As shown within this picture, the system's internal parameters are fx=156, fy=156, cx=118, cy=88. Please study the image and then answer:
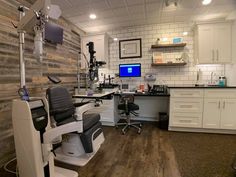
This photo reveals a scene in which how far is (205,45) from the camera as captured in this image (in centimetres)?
350

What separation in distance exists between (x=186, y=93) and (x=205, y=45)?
122 cm

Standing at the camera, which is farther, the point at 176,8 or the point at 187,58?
the point at 187,58

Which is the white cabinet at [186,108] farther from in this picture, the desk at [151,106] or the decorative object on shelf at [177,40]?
the decorative object on shelf at [177,40]

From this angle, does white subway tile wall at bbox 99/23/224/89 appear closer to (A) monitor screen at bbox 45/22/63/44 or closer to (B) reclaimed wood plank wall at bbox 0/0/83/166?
(A) monitor screen at bbox 45/22/63/44

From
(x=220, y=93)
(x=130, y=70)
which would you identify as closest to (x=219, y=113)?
(x=220, y=93)

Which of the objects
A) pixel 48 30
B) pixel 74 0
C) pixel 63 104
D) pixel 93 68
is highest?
pixel 74 0

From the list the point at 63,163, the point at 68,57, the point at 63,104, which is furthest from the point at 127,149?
the point at 68,57

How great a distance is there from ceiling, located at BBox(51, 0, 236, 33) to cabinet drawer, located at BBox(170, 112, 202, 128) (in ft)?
7.06

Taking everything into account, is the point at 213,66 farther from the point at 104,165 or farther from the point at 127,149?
the point at 104,165

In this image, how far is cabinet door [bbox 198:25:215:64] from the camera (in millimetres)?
3469

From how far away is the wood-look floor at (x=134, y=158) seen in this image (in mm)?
1899

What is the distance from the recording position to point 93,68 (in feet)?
9.14

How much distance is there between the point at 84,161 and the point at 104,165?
280mm

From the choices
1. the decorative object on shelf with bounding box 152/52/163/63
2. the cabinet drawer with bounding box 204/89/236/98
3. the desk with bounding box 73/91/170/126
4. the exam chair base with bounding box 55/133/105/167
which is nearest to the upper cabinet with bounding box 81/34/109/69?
the desk with bounding box 73/91/170/126
